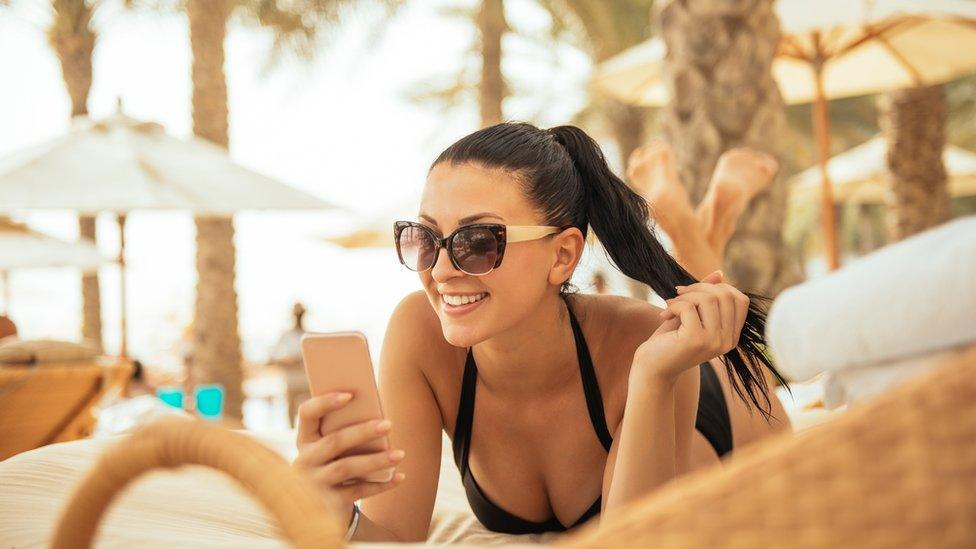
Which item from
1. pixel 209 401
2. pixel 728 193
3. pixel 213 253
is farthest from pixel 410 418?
pixel 213 253

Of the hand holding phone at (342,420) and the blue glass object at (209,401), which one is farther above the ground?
the hand holding phone at (342,420)

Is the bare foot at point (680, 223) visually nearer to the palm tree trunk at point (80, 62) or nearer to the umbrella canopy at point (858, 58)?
the umbrella canopy at point (858, 58)

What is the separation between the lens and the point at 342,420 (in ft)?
6.22

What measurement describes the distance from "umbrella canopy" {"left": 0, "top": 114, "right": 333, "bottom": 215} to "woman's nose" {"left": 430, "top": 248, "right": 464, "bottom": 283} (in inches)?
214

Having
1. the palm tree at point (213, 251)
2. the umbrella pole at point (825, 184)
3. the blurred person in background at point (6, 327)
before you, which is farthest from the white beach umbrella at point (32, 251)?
the umbrella pole at point (825, 184)

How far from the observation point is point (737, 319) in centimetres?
212

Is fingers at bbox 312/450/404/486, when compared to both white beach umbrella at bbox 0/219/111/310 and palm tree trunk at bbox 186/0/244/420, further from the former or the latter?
palm tree trunk at bbox 186/0/244/420

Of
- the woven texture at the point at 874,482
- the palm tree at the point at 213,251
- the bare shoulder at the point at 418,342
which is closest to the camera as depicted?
the woven texture at the point at 874,482

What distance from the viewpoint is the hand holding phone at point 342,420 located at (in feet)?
6.05

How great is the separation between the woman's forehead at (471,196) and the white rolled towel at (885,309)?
1319mm

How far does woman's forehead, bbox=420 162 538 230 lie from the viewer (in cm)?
242

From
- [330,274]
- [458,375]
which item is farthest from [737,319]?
[330,274]

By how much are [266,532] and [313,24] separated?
13.4 meters

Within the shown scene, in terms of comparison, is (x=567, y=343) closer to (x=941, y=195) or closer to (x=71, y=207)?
(x=71, y=207)
